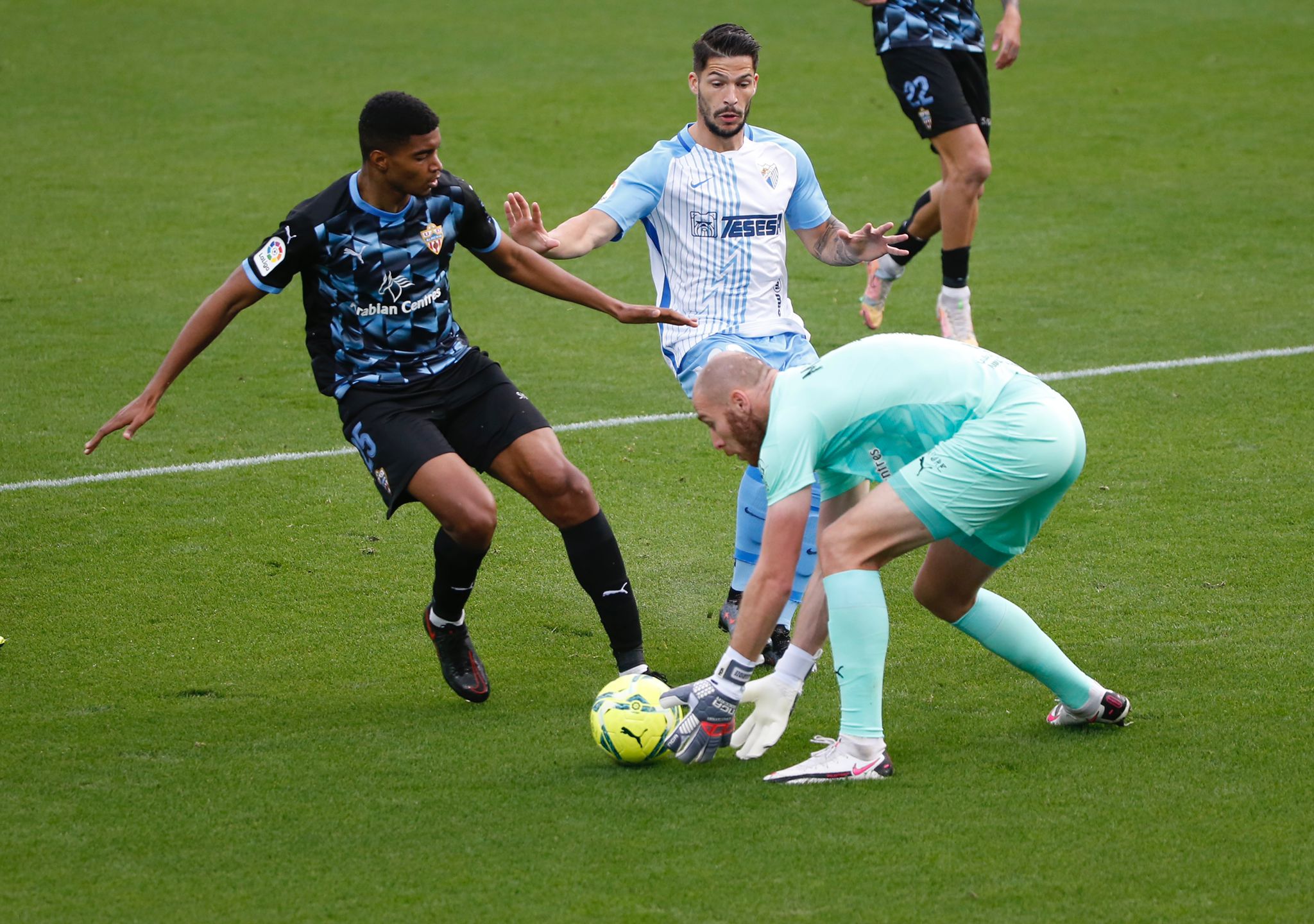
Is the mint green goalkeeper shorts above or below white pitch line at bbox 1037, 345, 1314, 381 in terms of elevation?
above

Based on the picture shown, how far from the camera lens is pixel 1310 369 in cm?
901

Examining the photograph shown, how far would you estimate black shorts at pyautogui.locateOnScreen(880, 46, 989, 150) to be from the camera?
8.71 metres

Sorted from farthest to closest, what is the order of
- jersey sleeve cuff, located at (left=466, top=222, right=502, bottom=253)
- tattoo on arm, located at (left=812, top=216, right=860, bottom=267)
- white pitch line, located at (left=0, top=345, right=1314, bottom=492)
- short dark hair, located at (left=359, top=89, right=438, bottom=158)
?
white pitch line, located at (left=0, top=345, right=1314, bottom=492) → tattoo on arm, located at (left=812, top=216, right=860, bottom=267) → jersey sleeve cuff, located at (left=466, top=222, right=502, bottom=253) → short dark hair, located at (left=359, top=89, right=438, bottom=158)

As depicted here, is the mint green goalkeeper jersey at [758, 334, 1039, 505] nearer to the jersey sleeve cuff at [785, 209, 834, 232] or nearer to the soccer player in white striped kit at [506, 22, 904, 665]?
the soccer player in white striped kit at [506, 22, 904, 665]

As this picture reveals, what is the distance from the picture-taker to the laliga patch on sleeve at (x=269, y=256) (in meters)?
5.14

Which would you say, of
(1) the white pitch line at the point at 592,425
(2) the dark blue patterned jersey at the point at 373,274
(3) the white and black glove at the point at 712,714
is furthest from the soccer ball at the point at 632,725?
(1) the white pitch line at the point at 592,425

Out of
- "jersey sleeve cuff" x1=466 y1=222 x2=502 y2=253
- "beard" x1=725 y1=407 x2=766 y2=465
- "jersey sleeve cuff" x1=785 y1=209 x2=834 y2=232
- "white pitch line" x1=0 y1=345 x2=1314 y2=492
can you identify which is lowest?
"white pitch line" x1=0 y1=345 x2=1314 y2=492

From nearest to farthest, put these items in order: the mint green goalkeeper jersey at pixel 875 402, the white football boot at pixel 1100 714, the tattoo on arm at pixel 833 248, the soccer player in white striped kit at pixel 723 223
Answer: the mint green goalkeeper jersey at pixel 875 402 → the white football boot at pixel 1100 714 → the soccer player in white striped kit at pixel 723 223 → the tattoo on arm at pixel 833 248

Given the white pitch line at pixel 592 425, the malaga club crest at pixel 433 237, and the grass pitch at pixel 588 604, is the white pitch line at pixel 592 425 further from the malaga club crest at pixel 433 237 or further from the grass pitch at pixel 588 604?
the malaga club crest at pixel 433 237

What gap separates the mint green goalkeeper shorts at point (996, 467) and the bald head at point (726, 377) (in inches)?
21.0

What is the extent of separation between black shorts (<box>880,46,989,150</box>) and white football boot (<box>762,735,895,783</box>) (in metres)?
5.13

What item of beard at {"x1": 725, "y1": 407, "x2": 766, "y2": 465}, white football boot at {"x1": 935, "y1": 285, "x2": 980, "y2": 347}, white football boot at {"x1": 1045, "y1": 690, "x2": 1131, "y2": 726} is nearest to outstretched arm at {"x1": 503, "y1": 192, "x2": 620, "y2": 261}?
beard at {"x1": 725, "y1": 407, "x2": 766, "y2": 465}

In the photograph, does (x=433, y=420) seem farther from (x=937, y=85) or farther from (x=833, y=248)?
(x=937, y=85)

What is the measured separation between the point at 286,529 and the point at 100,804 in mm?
2711
